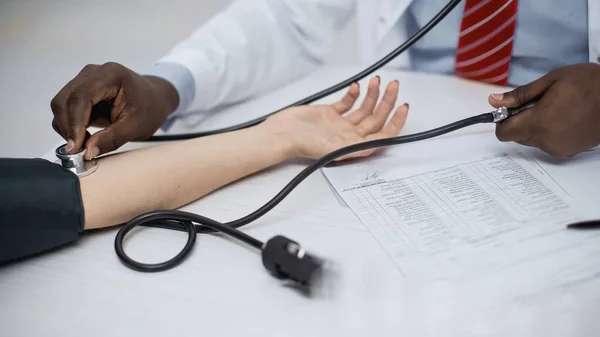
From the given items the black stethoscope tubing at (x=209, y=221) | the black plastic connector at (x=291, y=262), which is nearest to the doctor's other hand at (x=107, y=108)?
the black stethoscope tubing at (x=209, y=221)

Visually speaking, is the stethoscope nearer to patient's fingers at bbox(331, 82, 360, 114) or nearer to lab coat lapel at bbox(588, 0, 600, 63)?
patient's fingers at bbox(331, 82, 360, 114)

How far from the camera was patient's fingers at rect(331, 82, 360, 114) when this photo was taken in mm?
804

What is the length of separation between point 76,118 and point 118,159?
0.07 metres

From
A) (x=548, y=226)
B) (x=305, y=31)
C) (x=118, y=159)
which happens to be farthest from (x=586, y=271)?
(x=305, y=31)

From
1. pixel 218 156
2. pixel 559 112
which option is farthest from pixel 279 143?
pixel 559 112

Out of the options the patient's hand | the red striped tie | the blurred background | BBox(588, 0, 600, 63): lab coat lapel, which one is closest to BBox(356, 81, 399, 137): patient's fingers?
the patient's hand

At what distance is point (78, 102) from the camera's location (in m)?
0.61

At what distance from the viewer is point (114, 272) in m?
0.56

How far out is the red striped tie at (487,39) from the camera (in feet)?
2.86

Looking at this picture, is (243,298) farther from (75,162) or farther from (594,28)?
(594,28)

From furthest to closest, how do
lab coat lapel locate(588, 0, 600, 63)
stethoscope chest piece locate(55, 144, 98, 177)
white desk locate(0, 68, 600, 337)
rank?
1. lab coat lapel locate(588, 0, 600, 63)
2. stethoscope chest piece locate(55, 144, 98, 177)
3. white desk locate(0, 68, 600, 337)

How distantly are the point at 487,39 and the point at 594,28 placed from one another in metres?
0.16

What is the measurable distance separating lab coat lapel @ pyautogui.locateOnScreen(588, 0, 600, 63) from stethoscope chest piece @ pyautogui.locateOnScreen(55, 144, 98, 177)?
769 mm

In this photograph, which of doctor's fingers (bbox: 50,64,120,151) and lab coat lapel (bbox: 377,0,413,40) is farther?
lab coat lapel (bbox: 377,0,413,40)
